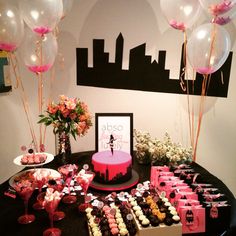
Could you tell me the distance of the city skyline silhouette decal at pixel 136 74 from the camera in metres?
2.50

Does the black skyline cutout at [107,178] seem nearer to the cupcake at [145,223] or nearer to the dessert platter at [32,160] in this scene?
the dessert platter at [32,160]

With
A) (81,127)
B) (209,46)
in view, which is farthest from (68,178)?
(209,46)

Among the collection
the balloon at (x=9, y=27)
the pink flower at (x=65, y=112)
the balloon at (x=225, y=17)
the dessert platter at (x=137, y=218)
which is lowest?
the dessert platter at (x=137, y=218)

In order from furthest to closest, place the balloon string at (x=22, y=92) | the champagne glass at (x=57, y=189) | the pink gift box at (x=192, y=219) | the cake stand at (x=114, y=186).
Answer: the balloon string at (x=22, y=92)
the cake stand at (x=114, y=186)
the champagne glass at (x=57, y=189)
the pink gift box at (x=192, y=219)

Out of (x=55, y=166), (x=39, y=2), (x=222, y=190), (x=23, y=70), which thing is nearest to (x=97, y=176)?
(x=55, y=166)

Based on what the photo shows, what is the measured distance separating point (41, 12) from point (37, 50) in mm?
321

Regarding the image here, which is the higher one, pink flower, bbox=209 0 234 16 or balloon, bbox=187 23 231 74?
pink flower, bbox=209 0 234 16

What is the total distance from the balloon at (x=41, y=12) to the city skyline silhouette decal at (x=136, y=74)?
823 mm

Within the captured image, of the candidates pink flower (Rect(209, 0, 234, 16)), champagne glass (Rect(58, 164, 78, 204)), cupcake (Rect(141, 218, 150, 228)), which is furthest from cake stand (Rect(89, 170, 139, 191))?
pink flower (Rect(209, 0, 234, 16))

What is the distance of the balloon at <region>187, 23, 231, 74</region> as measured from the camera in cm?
186

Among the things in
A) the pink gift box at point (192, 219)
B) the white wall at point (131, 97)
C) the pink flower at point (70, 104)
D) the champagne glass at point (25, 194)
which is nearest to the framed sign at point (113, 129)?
the pink flower at point (70, 104)

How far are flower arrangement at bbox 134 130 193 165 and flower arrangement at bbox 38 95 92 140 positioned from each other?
446 mm

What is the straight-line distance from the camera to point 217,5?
1.73 meters

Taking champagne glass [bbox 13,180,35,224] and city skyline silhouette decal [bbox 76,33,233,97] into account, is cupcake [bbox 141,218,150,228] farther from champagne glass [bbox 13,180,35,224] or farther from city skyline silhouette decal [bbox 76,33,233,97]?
city skyline silhouette decal [bbox 76,33,233,97]
